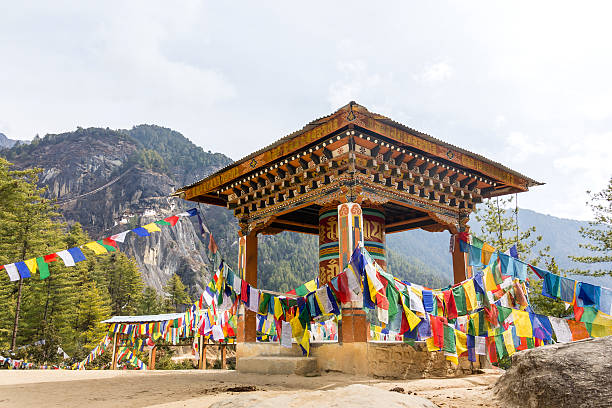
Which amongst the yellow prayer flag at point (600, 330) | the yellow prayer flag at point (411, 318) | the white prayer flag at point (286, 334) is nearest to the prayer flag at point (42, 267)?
the white prayer flag at point (286, 334)

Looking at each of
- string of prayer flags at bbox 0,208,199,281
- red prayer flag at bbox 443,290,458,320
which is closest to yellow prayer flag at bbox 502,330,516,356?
red prayer flag at bbox 443,290,458,320

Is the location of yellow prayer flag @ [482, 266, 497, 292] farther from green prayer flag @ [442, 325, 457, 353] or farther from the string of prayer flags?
the string of prayer flags

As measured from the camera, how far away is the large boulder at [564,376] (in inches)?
143

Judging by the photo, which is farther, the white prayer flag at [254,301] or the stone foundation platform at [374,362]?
the white prayer flag at [254,301]

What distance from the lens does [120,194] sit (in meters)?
99.4

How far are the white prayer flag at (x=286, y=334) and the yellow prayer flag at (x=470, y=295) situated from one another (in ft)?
11.2

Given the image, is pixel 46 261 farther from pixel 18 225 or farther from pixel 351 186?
pixel 18 225

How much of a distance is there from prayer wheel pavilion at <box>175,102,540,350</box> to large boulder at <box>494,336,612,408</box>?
4003 mm

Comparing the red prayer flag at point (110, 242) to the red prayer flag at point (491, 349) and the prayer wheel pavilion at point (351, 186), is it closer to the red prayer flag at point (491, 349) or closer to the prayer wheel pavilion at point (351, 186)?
the prayer wheel pavilion at point (351, 186)

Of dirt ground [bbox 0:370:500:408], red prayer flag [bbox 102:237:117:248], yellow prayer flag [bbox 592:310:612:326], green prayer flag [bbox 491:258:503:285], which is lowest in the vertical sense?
dirt ground [bbox 0:370:500:408]

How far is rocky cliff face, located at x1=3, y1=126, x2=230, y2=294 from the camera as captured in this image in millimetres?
83812

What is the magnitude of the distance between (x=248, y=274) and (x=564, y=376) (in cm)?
859

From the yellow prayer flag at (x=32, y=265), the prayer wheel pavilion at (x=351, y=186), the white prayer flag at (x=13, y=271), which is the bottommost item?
the white prayer flag at (x=13, y=271)

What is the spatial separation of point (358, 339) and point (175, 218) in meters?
5.57
